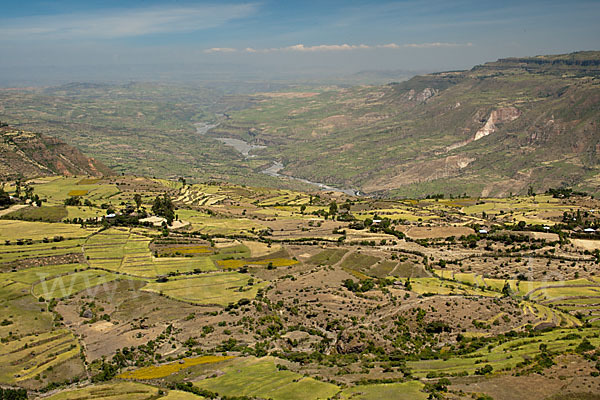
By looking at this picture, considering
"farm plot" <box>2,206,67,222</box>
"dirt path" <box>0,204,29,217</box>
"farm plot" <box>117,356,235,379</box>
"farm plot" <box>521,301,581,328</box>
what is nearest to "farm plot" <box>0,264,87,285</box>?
"farm plot" <box>2,206,67,222</box>

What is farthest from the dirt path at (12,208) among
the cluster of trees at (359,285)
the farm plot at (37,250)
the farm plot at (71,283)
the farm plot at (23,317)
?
the cluster of trees at (359,285)

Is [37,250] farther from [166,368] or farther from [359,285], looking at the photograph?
[359,285]

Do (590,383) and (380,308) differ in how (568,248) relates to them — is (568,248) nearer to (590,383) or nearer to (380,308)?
(380,308)

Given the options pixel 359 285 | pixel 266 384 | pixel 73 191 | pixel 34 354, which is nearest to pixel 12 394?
pixel 34 354

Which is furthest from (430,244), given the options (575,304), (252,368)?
(252,368)

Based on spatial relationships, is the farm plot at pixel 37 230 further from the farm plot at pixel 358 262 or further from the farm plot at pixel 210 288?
the farm plot at pixel 358 262
